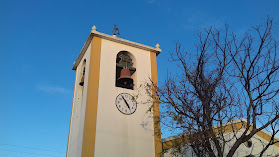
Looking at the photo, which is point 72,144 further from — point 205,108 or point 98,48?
point 205,108

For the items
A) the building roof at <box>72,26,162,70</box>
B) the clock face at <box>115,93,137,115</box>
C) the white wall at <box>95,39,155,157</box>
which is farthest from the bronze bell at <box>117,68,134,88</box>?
the building roof at <box>72,26,162,70</box>

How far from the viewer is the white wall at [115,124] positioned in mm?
8273

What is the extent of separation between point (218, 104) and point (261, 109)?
3.08ft

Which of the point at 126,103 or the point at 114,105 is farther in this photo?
the point at 126,103

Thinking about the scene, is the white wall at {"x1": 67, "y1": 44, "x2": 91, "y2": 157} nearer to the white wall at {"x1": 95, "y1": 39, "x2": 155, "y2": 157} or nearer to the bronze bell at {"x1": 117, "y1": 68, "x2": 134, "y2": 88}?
the white wall at {"x1": 95, "y1": 39, "x2": 155, "y2": 157}

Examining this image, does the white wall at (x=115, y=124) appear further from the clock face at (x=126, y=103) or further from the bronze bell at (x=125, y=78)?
the bronze bell at (x=125, y=78)

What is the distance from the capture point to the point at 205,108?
21.1 feet

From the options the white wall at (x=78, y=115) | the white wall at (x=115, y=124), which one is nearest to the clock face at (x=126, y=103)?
the white wall at (x=115, y=124)

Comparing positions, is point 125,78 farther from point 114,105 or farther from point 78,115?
point 78,115

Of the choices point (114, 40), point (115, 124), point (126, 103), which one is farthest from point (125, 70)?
point (115, 124)

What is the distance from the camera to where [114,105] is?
8.95m

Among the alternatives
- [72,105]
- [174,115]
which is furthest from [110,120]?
[72,105]

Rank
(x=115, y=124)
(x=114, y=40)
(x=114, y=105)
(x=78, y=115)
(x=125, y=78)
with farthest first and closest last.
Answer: (x=114, y=40) < (x=78, y=115) < (x=125, y=78) < (x=114, y=105) < (x=115, y=124)

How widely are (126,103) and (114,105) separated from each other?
1.50 feet
